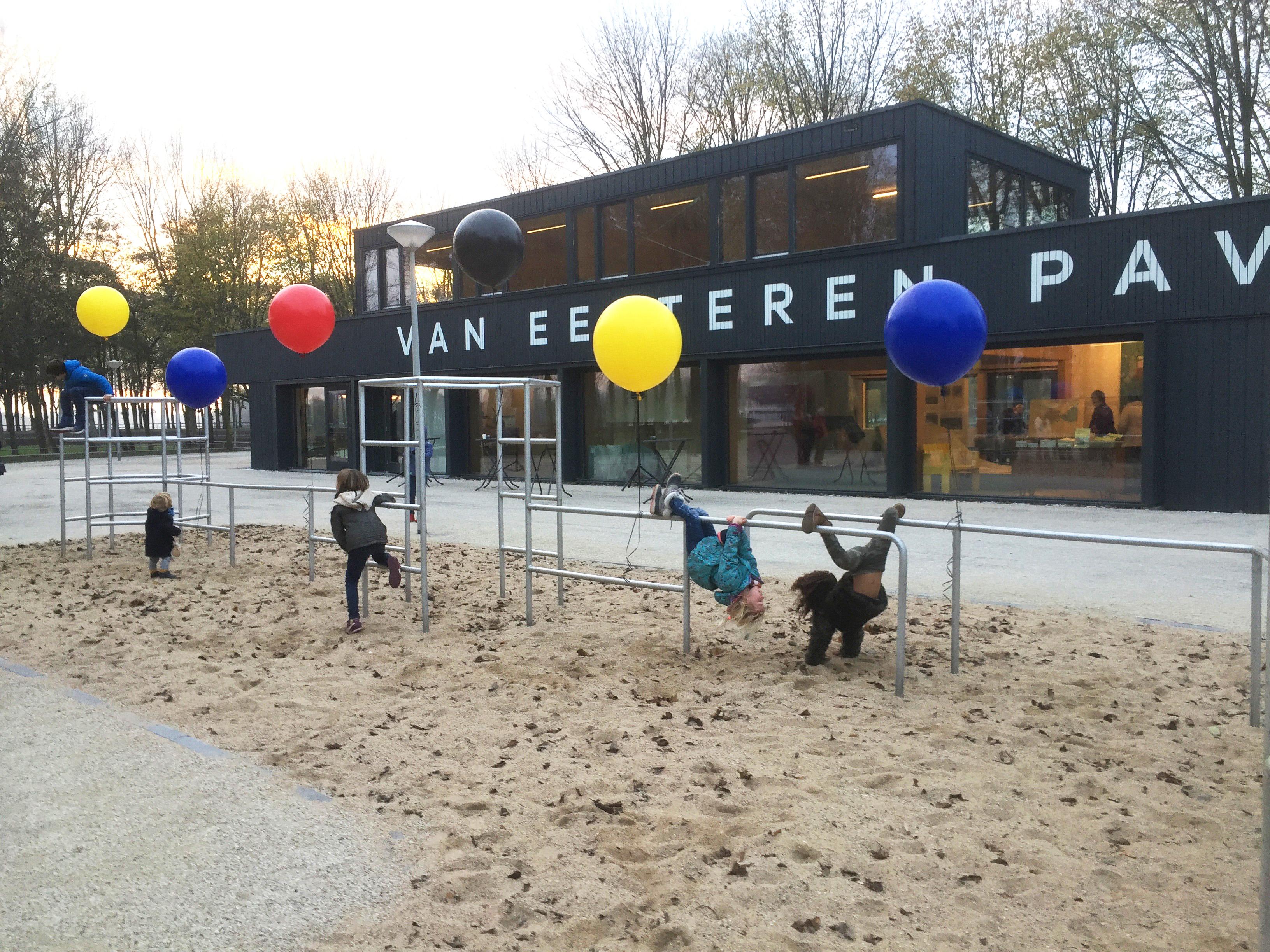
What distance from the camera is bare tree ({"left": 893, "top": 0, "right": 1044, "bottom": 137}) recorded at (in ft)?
91.9

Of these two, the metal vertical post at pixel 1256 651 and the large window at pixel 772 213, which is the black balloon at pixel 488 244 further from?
the large window at pixel 772 213

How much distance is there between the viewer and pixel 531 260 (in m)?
21.5

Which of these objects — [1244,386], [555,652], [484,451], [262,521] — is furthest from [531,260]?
[555,652]

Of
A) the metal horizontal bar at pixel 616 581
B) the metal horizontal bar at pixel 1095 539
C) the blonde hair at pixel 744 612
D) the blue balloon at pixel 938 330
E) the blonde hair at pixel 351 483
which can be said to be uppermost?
the blue balloon at pixel 938 330

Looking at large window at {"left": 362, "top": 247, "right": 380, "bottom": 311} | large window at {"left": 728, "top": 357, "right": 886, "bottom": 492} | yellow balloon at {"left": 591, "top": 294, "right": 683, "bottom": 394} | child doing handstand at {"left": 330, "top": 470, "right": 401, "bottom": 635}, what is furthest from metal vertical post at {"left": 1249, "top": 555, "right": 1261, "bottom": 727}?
large window at {"left": 362, "top": 247, "right": 380, "bottom": 311}

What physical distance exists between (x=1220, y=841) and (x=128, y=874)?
387 cm

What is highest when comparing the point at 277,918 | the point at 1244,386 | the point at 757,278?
the point at 757,278

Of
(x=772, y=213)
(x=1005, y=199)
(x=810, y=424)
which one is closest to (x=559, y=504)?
(x=810, y=424)

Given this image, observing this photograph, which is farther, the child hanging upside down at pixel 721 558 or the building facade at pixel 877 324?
the building facade at pixel 877 324

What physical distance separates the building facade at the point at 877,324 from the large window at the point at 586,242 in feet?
0.17

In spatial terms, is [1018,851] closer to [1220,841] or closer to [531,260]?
[1220,841]

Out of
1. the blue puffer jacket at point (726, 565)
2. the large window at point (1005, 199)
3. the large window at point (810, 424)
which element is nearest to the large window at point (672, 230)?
the large window at point (810, 424)

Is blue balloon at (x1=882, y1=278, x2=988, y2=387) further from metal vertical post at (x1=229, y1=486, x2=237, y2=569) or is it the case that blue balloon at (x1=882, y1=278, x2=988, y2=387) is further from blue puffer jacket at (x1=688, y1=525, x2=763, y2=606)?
metal vertical post at (x1=229, y1=486, x2=237, y2=569)

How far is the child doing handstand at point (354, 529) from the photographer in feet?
23.4
